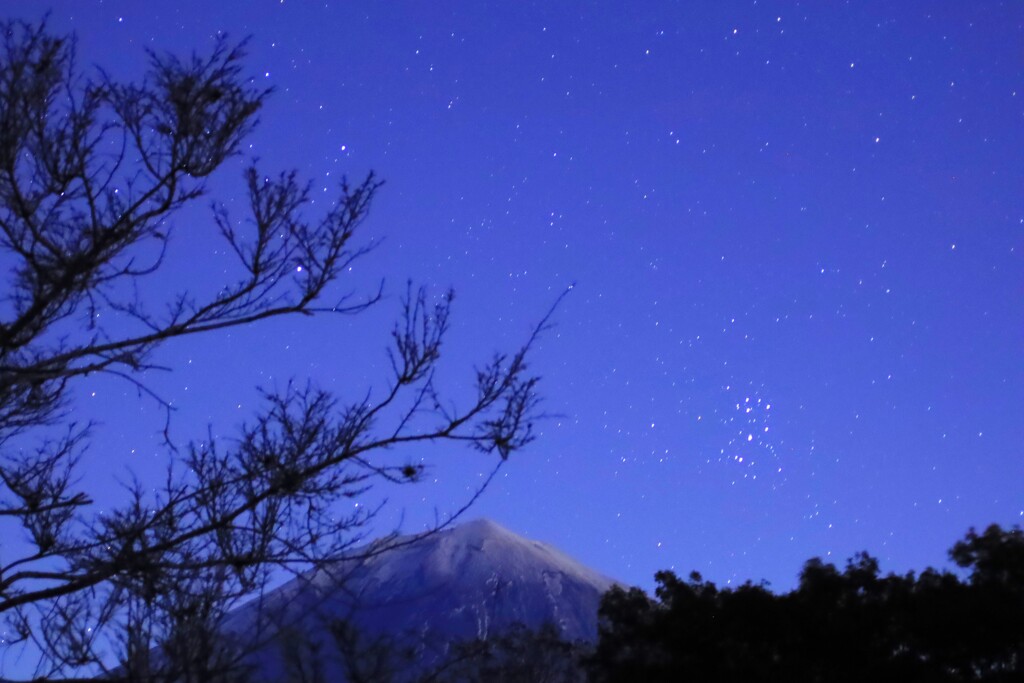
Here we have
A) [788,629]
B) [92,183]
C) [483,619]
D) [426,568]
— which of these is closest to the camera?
[92,183]

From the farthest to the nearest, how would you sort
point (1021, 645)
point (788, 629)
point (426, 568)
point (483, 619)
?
point (426, 568) → point (483, 619) → point (788, 629) → point (1021, 645)

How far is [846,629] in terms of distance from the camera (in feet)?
64.4

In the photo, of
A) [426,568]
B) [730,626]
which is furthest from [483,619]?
[730,626]

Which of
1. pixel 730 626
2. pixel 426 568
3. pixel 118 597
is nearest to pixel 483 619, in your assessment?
pixel 426 568

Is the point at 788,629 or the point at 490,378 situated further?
the point at 788,629

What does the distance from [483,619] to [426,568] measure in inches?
957

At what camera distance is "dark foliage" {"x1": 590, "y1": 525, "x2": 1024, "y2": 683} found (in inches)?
731

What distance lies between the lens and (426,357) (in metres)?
6.54

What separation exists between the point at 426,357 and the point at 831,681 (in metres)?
15.0

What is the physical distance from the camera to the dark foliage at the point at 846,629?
1858 centimetres

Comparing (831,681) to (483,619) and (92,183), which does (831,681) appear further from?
(483,619)

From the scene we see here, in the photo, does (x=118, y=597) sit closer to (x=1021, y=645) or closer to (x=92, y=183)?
(x=92, y=183)

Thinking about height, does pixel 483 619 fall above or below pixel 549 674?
above

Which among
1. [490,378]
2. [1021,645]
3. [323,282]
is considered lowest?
[1021,645]
